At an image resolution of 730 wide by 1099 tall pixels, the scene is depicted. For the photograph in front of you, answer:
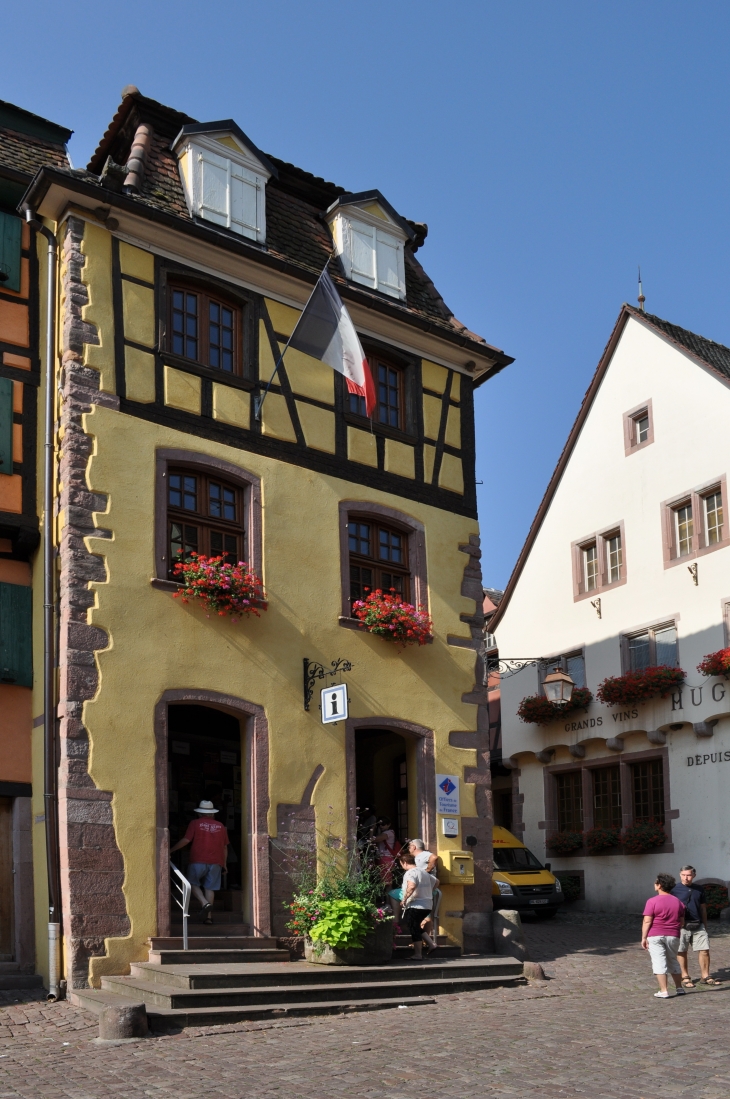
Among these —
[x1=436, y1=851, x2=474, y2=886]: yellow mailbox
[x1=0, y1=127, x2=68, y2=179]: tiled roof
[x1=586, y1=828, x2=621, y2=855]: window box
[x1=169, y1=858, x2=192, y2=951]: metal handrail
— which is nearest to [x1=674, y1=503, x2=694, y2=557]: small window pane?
[x1=586, y1=828, x2=621, y2=855]: window box

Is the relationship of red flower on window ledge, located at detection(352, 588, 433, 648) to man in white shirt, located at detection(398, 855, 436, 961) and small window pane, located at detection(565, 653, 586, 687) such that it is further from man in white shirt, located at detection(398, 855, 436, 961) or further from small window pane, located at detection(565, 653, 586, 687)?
small window pane, located at detection(565, 653, 586, 687)

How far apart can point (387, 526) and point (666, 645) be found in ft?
29.2

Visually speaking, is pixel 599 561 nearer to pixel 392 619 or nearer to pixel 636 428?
pixel 636 428

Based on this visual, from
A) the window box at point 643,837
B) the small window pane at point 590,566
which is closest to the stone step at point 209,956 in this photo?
the window box at point 643,837

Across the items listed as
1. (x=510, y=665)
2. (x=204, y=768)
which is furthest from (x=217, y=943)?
(x=510, y=665)

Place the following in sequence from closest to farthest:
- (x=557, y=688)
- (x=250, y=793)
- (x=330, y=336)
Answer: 1. (x=250, y=793)
2. (x=330, y=336)
3. (x=557, y=688)

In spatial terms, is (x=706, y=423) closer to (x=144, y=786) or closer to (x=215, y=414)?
(x=215, y=414)

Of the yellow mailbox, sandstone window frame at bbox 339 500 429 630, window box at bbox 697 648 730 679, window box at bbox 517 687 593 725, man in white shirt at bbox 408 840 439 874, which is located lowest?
the yellow mailbox

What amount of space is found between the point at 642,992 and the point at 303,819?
167 inches

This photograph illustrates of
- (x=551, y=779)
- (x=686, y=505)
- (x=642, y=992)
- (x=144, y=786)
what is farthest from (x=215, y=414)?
(x=551, y=779)

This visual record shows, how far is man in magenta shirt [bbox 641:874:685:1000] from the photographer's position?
42.3ft

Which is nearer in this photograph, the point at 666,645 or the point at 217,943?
the point at 217,943

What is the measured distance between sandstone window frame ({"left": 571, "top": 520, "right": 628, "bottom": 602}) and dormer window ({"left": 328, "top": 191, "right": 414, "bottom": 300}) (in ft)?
30.8

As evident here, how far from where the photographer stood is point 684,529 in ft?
80.5
